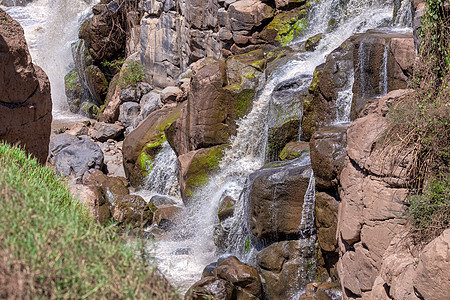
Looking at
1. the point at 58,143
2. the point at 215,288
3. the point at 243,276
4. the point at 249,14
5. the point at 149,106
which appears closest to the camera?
the point at 215,288

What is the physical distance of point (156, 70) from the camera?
18812 millimetres

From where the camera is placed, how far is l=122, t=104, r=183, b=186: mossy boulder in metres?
13.8

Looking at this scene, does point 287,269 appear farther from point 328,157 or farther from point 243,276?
point 328,157

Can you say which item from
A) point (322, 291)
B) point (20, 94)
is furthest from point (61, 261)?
point (322, 291)

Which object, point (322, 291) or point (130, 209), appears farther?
point (130, 209)

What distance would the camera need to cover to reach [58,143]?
1509 cm

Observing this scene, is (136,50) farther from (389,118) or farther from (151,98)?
(389,118)

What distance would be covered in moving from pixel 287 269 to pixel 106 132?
1053cm

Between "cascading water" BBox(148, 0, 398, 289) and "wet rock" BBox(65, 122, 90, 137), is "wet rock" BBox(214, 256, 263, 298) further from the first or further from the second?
"wet rock" BBox(65, 122, 90, 137)

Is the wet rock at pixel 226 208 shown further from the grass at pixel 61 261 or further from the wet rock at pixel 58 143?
the grass at pixel 61 261

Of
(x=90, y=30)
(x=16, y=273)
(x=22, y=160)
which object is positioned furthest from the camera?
(x=90, y=30)

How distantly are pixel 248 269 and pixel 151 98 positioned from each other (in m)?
10.0

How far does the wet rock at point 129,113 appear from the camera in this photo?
57.5 feet

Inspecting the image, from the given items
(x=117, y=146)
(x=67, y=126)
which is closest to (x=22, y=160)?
(x=117, y=146)
